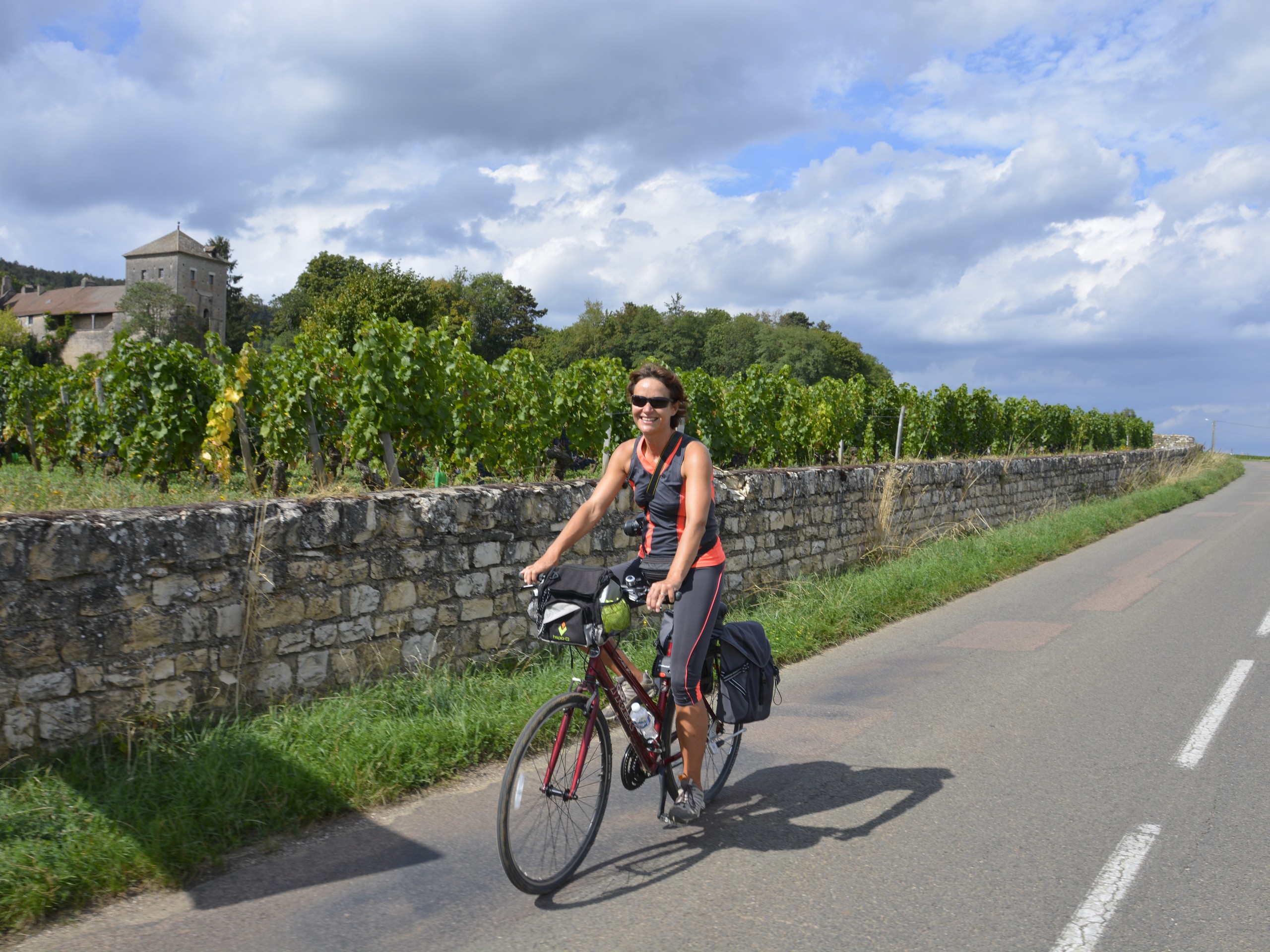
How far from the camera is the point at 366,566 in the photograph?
5.41m

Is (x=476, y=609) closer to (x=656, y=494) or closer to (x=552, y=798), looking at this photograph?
(x=656, y=494)

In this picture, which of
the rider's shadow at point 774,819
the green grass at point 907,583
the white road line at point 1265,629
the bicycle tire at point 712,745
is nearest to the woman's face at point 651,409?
the bicycle tire at point 712,745

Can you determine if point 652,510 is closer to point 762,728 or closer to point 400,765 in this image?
point 400,765

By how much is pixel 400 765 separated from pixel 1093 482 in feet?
70.6

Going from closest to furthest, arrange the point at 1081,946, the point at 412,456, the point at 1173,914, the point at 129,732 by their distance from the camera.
Result: the point at 1081,946, the point at 1173,914, the point at 129,732, the point at 412,456

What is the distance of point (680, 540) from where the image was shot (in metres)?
3.79

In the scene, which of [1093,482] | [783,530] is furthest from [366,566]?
[1093,482]

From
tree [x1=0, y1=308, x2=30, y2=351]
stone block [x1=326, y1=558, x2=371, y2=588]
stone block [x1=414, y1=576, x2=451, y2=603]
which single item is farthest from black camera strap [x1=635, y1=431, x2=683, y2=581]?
tree [x1=0, y1=308, x2=30, y2=351]

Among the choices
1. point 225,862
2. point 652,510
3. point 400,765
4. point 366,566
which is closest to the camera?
point 225,862

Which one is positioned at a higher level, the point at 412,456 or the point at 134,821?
the point at 412,456

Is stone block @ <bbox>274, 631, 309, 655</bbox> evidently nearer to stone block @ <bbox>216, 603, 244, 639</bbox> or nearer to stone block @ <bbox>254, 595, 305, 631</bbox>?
stone block @ <bbox>254, 595, 305, 631</bbox>

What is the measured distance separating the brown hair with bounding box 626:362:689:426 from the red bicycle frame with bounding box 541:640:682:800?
1048 millimetres

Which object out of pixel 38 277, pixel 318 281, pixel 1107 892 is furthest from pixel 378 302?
pixel 38 277

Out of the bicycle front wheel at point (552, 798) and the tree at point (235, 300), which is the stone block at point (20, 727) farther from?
the tree at point (235, 300)
